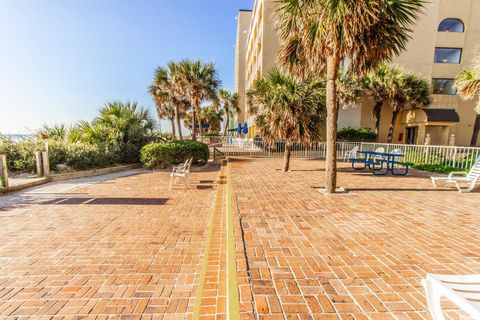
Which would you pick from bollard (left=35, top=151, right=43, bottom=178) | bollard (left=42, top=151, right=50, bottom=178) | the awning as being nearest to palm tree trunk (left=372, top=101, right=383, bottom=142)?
the awning

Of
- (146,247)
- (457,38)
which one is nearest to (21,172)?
(146,247)

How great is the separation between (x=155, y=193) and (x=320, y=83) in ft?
25.8

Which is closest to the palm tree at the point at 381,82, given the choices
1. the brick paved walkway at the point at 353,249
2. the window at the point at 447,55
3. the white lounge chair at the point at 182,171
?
the window at the point at 447,55

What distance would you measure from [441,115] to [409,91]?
4.74m

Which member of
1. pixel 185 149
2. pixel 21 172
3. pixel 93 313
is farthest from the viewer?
pixel 185 149

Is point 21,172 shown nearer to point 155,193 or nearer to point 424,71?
point 155,193

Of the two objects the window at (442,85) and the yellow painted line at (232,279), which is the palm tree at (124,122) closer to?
the yellow painted line at (232,279)

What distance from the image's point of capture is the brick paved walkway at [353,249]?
7.16 feet

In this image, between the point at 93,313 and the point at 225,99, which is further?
the point at 225,99

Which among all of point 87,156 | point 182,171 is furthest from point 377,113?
point 87,156

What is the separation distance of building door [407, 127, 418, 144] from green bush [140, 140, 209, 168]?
2409 centimetres

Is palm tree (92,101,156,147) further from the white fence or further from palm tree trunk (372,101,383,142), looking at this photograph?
palm tree trunk (372,101,383,142)

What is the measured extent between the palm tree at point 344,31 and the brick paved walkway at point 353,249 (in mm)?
1824

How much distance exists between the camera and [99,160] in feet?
34.7
